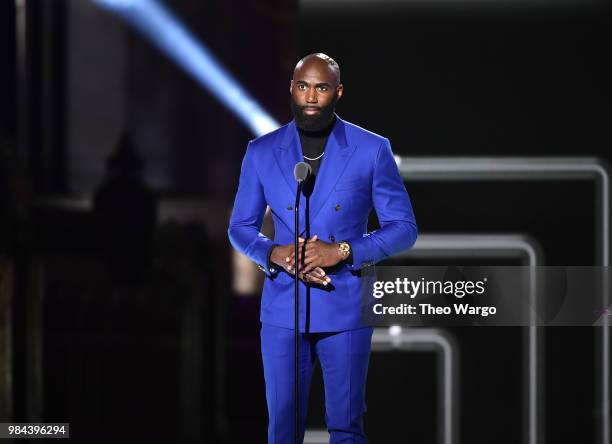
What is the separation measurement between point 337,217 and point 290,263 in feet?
0.73

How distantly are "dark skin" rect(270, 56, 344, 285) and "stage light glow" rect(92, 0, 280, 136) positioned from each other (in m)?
2.36

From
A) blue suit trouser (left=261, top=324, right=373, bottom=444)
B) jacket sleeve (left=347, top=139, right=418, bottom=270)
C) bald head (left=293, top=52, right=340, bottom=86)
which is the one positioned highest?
bald head (left=293, top=52, right=340, bottom=86)

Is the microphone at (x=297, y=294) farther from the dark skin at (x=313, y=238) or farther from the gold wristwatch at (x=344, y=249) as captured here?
the gold wristwatch at (x=344, y=249)

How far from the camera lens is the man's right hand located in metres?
3.08

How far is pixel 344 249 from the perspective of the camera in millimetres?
3098

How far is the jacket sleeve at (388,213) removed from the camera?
10.3 feet

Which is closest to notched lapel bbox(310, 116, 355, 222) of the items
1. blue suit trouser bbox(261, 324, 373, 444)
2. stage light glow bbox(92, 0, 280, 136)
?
blue suit trouser bbox(261, 324, 373, 444)

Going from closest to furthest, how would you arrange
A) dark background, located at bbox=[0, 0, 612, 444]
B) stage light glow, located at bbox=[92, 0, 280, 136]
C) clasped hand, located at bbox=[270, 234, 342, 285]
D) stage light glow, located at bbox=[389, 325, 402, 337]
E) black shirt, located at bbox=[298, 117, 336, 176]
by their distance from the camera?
clasped hand, located at bbox=[270, 234, 342, 285] → black shirt, located at bbox=[298, 117, 336, 176] → stage light glow, located at bbox=[389, 325, 402, 337] → dark background, located at bbox=[0, 0, 612, 444] → stage light glow, located at bbox=[92, 0, 280, 136]

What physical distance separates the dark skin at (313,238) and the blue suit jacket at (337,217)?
5 cm

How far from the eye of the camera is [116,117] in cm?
558

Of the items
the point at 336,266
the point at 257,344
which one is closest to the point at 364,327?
the point at 336,266

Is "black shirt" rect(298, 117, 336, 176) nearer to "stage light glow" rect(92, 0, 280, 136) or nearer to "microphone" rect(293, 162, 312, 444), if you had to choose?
"microphone" rect(293, 162, 312, 444)

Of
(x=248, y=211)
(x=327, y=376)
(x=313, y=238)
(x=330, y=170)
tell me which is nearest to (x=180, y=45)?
(x=248, y=211)

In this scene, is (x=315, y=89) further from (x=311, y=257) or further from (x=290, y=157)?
(x=311, y=257)
